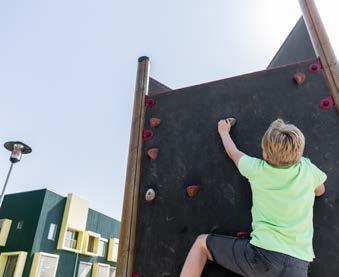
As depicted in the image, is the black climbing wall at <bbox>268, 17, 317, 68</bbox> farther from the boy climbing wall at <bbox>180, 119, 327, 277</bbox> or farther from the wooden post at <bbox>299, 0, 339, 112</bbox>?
the boy climbing wall at <bbox>180, 119, 327, 277</bbox>

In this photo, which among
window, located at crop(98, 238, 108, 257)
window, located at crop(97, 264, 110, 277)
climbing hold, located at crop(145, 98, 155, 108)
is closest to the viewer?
climbing hold, located at crop(145, 98, 155, 108)

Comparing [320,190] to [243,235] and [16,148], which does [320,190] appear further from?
[16,148]

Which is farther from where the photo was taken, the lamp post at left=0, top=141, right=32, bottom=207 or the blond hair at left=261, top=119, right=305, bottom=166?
the lamp post at left=0, top=141, right=32, bottom=207

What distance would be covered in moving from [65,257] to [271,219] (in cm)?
1785

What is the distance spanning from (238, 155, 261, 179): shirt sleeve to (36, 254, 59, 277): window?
54.2 feet

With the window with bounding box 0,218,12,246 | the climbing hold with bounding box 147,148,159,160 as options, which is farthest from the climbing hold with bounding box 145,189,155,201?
the window with bounding box 0,218,12,246

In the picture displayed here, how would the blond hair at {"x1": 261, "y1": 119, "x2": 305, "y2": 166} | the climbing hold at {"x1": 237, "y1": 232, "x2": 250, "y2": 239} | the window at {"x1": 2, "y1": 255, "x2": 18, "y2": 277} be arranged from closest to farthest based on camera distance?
the blond hair at {"x1": 261, "y1": 119, "x2": 305, "y2": 166} → the climbing hold at {"x1": 237, "y1": 232, "x2": 250, "y2": 239} → the window at {"x1": 2, "y1": 255, "x2": 18, "y2": 277}

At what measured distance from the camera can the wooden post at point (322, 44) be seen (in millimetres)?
1923

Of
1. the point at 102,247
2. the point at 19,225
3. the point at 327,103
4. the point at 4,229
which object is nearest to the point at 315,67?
the point at 327,103

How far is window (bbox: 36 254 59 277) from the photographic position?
15635 mm

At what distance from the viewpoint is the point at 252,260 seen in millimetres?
1379

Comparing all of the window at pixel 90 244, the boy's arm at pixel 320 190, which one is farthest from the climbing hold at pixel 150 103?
the window at pixel 90 244

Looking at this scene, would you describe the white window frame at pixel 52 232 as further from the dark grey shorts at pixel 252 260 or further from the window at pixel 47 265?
the dark grey shorts at pixel 252 260

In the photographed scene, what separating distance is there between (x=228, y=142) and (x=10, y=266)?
17336 millimetres
